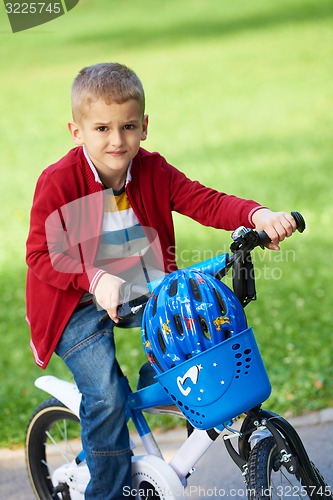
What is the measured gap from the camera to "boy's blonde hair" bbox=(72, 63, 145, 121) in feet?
9.20

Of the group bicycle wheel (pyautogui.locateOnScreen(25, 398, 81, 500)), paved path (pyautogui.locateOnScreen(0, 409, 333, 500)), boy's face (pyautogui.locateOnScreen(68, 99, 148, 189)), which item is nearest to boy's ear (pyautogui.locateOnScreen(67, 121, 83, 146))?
boy's face (pyautogui.locateOnScreen(68, 99, 148, 189))

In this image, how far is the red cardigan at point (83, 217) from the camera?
292 centimetres

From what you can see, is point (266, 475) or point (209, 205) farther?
point (209, 205)

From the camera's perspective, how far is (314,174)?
9.89m

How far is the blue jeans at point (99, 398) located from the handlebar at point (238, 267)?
0.33 metres

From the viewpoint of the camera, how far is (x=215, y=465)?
411 cm

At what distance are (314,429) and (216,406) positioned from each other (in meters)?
1.97

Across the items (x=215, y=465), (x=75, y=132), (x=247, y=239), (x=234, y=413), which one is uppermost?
(x=75, y=132)

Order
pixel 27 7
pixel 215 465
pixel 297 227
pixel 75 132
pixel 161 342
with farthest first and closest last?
pixel 27 7 → pixel 215 465 → pixel 75 132 → pixel 297 227 → pixel 161 342

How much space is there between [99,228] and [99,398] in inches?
23.5

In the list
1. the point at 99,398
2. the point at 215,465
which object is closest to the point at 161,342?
the point at 99,398

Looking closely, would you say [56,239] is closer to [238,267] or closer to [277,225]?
[238,267]

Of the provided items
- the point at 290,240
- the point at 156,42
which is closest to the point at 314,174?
the point at 290,240

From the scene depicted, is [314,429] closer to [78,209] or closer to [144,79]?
[78,209]
